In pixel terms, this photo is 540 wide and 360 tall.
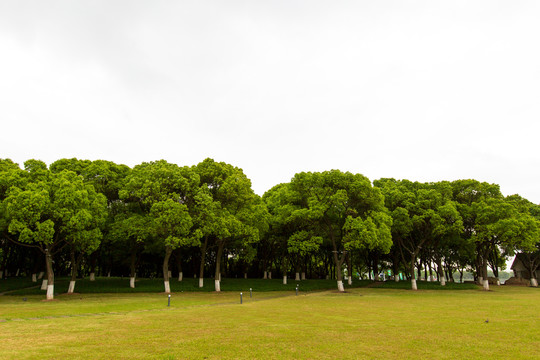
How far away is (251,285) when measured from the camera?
43.3 m

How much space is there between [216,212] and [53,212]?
15762mm

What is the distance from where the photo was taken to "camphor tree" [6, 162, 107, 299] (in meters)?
28.2

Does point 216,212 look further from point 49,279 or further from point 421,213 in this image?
point 421,213

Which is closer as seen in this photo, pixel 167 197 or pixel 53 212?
pixel 53 212

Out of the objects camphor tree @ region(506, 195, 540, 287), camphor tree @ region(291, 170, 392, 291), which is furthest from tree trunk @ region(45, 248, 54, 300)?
camphor tree @ region(506, 195, 540, 287)

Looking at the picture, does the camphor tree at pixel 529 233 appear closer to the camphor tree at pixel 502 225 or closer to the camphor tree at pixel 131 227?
the camphor tree at pixel 502 225

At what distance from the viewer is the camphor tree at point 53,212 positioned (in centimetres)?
2825

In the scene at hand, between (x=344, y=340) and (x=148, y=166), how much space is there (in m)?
32.8

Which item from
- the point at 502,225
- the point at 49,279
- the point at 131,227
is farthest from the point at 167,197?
the point at 502,225

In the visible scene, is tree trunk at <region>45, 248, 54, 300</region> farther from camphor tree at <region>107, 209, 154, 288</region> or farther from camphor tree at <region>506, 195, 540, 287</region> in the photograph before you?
camphor tree at <region>506, 195, 540, 287</region>

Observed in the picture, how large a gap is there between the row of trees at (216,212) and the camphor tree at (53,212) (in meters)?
0.09

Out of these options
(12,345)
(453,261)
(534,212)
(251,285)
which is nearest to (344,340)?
(12,345)

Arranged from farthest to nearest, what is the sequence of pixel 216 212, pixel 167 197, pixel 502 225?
pixel 502 225
pixel 216 212
pixel 167 197

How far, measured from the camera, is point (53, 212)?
29.5 meters
